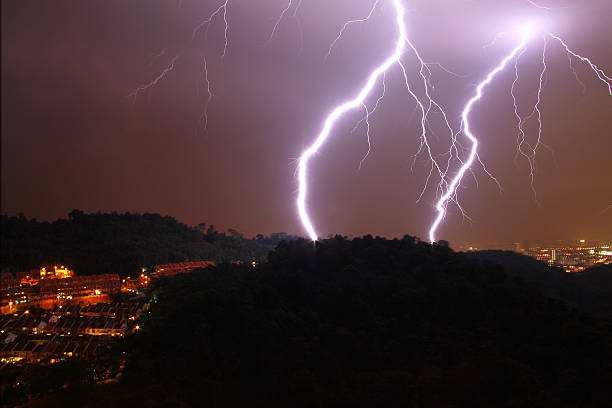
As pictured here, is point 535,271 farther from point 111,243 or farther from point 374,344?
point 111,243

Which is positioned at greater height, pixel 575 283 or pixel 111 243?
pixel 111 243

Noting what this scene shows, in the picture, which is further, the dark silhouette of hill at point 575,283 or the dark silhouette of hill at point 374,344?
the dark silhouette of hill at point 575,283

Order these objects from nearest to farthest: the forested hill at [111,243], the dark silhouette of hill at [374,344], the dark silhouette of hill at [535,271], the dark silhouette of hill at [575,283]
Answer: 1. the dark silhouette of hill at [374,344]
2. the dark silhouette of hill at [575,283]
3. the dark silhouette of hill at [535,271]
4. the forested hill at [111,243]

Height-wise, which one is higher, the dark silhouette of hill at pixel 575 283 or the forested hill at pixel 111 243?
the forested hill at pixel 111 243

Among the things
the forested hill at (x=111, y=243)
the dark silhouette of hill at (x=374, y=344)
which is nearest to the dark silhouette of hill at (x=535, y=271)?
the dark silhouette of hill at (x=374, y=344)

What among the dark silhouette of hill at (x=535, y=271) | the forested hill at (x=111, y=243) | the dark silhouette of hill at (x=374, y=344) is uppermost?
the forested hill at (x=111, y=243)

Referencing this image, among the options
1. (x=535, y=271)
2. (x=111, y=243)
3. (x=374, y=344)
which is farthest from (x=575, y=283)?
(x=111, y=243)

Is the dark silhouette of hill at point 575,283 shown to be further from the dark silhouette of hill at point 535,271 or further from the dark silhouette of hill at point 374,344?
the dark silhouette of hill at point 374,344

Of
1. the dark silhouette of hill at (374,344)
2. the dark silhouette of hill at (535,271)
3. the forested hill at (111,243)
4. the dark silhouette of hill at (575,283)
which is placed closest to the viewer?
the dark silhouette of hill at (374,344)
